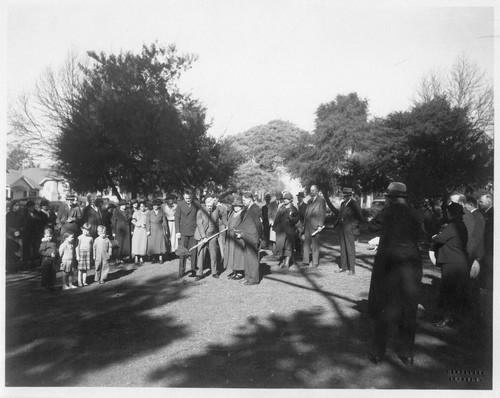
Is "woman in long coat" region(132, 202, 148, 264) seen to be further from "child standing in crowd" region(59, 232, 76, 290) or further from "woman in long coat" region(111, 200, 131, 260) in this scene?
"child standing in crowd" region(59, 232, 76, 290)

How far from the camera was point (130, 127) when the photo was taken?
2169 centimetres

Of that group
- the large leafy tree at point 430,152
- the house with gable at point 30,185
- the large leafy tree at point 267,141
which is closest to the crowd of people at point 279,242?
the large leafy tree at point 430,152

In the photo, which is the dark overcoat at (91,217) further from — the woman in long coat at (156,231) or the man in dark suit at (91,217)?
the woman in long coat at (156,231)

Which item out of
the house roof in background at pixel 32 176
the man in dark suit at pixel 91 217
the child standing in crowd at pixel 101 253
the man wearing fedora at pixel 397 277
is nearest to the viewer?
the man wearing fedora at pixel 397 277

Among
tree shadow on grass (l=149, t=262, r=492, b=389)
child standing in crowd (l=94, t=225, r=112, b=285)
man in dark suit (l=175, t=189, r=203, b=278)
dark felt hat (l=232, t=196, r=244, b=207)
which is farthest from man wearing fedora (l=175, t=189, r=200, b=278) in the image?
tree shadow on grass (l=149, t=262, r=492, b=389)

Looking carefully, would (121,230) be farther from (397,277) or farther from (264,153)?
(264,153)

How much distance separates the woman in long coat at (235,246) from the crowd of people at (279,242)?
23 millimetres

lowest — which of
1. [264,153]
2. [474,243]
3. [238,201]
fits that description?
[474,243]

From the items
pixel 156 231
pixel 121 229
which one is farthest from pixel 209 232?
pixel 121 229

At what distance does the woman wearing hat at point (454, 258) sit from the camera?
5.18 m

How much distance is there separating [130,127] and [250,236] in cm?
1569

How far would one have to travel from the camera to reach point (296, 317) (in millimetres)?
5922

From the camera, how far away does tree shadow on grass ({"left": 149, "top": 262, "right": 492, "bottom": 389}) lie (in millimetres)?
4082

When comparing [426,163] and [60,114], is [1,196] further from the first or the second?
[60,114]
